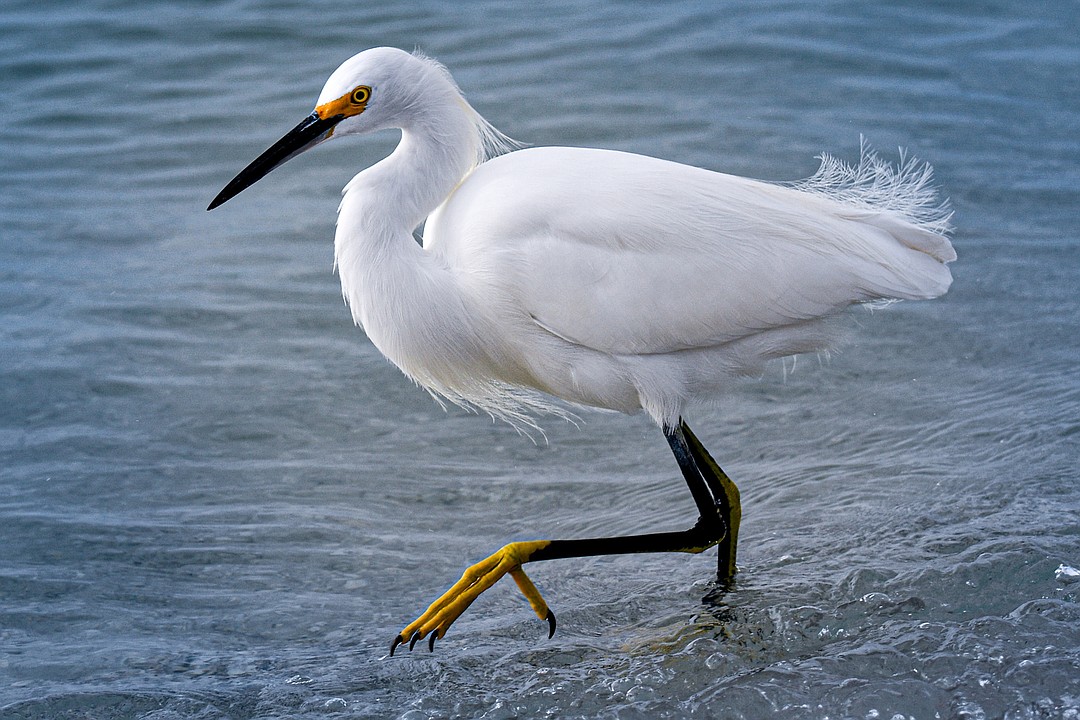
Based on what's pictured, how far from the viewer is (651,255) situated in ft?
10.8

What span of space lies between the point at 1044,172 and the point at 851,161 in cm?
102

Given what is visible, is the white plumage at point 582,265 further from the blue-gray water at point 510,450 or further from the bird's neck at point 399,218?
the blue-gray water at point 510,450

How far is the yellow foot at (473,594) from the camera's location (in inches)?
124

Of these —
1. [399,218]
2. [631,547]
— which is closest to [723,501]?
[631,547]

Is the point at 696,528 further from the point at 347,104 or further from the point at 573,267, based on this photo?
the point at 347,104

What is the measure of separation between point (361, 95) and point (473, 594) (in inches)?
53.2

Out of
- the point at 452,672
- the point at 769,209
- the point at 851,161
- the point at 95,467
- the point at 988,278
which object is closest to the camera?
the point at 452,672

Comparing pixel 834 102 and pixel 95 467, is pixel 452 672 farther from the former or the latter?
pixel 834 102

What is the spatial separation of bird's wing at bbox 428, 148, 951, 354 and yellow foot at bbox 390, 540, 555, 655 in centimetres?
60

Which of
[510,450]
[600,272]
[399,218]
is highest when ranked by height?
[399,218]

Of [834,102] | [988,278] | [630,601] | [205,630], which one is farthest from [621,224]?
[834,102]

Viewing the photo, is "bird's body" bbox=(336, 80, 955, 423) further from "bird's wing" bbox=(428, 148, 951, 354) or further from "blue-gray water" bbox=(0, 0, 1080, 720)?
"blue-gray water" bbox=(0, 0, 1080, 720)

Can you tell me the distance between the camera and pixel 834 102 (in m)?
7.25

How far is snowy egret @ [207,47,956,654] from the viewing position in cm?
323
